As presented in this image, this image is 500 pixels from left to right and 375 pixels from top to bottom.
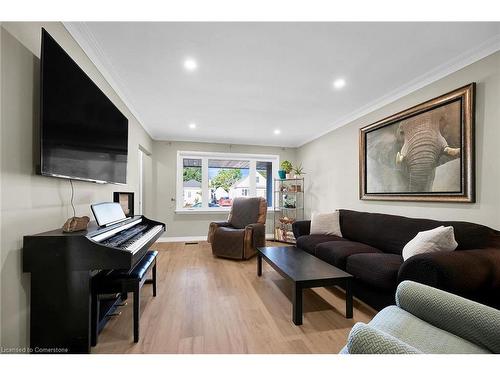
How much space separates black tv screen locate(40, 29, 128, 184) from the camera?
127 centimetres

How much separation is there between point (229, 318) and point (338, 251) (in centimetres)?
137

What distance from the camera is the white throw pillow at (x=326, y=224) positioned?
327 cm

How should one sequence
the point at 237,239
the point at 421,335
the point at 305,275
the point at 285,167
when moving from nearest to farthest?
1. the point at 421,335
2. the point at 305,275
3. the point at 237,239
4. the point at 285,167

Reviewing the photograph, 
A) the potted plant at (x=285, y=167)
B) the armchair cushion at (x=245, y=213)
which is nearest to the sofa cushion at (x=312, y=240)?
the armchair cushion at (x=245, y=213)

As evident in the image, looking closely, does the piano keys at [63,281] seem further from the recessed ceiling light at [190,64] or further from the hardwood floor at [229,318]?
the recessed ceiling light at [190,64]

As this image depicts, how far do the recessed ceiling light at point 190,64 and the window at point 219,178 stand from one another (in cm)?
287

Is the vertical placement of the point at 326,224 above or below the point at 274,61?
below

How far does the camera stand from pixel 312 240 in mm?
3045

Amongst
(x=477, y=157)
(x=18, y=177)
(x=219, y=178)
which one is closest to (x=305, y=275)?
(x=477, y=157)

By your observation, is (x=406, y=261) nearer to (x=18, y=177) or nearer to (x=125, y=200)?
(x=18, y=177)

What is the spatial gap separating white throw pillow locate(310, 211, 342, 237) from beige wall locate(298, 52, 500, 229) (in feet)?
1.40

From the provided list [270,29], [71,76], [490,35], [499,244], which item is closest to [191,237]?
[71,76]

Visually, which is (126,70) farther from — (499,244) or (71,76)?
(499,244)

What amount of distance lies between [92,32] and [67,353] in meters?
2.24
